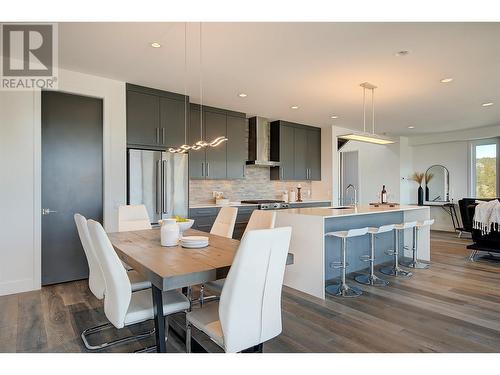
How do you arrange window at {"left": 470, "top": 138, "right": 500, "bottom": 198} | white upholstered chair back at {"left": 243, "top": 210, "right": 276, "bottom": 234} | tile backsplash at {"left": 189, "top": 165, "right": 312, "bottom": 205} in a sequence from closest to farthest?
white upholstered chair back at {"left": 243, "top": 210, "right": 276, "bottom": 234} < tile backsplash at {"left": 189, "top": 165, "right": 312, "bottom": 205} < window at {"left": 470, "top": 138, "right": 500, "bottom": 198}

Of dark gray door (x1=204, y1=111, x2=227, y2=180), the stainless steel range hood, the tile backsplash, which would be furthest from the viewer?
the stainless steel range hood

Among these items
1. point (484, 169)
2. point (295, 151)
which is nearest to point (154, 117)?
point (295, 151)

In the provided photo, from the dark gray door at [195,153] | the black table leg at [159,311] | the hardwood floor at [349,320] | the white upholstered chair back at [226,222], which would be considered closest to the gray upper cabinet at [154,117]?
the dark gray door at [195,153]

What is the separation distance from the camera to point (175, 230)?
2.38 m

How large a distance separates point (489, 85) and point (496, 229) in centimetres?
219

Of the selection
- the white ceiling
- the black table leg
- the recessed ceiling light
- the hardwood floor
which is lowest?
the hardwood floor

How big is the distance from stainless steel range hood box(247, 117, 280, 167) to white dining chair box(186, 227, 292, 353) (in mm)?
4299

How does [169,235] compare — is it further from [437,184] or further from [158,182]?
[437,184]

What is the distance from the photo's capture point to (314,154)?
270 inches

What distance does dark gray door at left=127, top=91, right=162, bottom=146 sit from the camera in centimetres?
404

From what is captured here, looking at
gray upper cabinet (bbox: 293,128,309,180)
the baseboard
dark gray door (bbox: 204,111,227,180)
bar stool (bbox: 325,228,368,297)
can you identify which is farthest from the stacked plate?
gray upper cabinet (bbox: 293,128,309,180)

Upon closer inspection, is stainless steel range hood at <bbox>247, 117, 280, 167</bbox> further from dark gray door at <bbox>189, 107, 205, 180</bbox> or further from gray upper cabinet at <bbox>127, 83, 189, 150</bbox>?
gray upper cabinet at <bbox>127, 83, 189, 150</bbox>

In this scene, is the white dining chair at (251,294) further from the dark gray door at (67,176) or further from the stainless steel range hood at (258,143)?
the stainless steel range hood at (258,143)

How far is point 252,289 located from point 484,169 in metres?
7.90
